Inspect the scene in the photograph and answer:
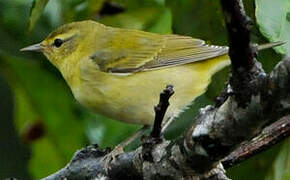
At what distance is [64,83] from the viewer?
483 centimetres

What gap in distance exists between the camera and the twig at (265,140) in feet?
8.54

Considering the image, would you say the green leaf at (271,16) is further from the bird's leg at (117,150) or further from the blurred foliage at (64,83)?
the bird's leg at (117,150)

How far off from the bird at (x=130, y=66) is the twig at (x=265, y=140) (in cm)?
108

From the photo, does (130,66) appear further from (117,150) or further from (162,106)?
(162,106)

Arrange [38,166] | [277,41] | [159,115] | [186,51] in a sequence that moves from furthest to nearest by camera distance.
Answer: [38,166], [186,51], [277,41], [159,115]

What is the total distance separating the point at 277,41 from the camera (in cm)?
261

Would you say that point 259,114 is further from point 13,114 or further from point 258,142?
point 13,114

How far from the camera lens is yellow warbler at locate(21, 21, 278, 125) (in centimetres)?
385

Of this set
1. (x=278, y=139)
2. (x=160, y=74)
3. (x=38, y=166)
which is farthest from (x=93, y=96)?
(x=278, y=139)

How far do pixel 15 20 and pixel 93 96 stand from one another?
23.4 inches

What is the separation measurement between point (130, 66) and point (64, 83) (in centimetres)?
84

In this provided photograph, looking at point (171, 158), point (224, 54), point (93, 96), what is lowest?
point (93, 96)

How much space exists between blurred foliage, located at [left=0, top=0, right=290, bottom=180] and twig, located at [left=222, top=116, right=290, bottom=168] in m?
0.50

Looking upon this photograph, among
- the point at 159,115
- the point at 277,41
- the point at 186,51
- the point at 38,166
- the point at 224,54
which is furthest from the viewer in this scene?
the point at 38,166
